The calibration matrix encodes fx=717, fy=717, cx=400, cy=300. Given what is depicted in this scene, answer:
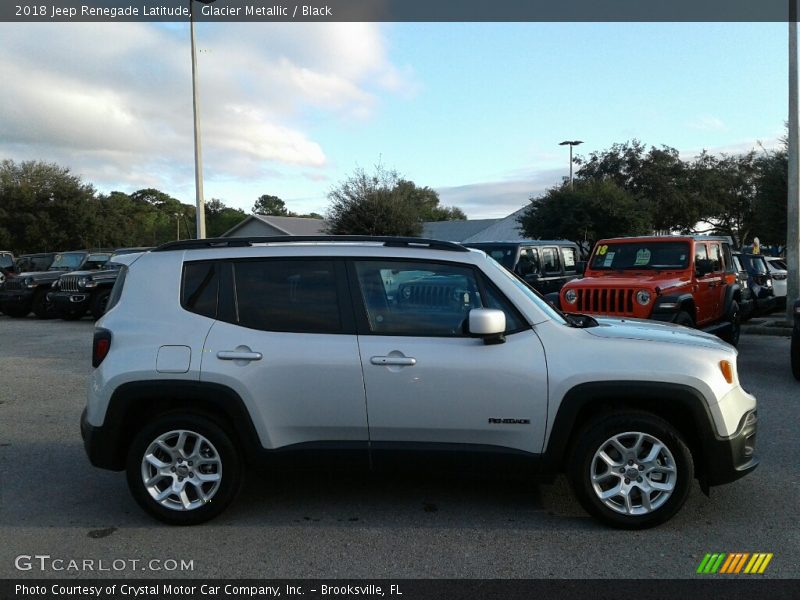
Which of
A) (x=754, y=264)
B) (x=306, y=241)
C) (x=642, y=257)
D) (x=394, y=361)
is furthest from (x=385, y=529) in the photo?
(x=754, y=264)

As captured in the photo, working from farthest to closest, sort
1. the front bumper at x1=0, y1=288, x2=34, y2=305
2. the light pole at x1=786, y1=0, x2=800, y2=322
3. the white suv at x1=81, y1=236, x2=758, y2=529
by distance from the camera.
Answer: the front bumper at x1=0, y1=288, x2=34, y2=305 < the light pole at x1=786, y1=0, x2=800, y2=322 < the white suv at x1=81, y1=236, x2=758, y2=529

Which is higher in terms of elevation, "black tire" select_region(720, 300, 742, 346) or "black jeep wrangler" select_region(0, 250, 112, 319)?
"black jeep wrangler" select_region(0, 250, 112, 319)

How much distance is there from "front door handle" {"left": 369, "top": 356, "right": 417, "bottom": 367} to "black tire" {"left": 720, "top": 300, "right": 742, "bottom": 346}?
8.74m

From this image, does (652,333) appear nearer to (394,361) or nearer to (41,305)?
(394,361)

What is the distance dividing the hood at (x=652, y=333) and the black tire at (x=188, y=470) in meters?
2.43

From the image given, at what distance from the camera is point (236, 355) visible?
4.46 m

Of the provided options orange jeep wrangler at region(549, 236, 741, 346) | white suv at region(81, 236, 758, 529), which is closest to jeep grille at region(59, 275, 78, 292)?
orange jeep wrangler at region(549, 236, 741, 346)

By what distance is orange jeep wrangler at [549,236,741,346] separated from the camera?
10016 mm

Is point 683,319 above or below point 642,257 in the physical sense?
below

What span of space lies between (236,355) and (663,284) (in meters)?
7.49

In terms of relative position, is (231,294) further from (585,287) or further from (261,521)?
(585,287)

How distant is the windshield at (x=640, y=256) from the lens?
1111 centimetres

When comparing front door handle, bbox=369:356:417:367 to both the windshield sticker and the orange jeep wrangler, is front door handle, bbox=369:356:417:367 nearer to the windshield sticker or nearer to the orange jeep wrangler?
the orange jeep wrangler
